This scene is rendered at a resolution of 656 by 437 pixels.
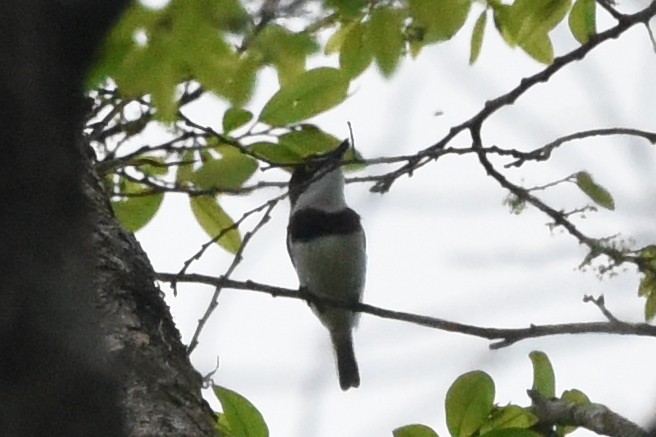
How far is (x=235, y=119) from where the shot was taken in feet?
9.01

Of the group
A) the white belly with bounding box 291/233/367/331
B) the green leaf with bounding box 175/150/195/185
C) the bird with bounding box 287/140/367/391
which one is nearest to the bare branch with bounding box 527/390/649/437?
the green leaf with bounding box 175/150/195/185

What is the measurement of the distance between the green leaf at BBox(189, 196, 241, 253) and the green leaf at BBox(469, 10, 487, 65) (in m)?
0.91

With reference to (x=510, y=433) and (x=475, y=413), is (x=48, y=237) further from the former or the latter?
(x=475, y=413)

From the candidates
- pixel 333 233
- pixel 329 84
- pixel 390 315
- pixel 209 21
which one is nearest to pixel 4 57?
pixel 209 21

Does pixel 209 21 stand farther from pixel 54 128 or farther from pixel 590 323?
pixel 590 323

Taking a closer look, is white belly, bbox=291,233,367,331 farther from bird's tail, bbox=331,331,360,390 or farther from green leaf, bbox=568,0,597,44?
green leaf, bbox=568,0,597,44

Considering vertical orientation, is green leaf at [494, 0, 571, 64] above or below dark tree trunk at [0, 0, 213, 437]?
above

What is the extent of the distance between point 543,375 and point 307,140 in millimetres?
916

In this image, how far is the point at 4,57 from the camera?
0.90 m

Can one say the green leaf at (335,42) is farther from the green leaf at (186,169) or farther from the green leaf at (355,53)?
the green leaf at (186,169)

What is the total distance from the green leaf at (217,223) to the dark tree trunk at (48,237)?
228 centimetres

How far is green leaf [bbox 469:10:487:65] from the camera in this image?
279 cm

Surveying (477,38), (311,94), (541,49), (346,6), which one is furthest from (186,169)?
(346,6)

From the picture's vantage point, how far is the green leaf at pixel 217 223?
325 centimetres
